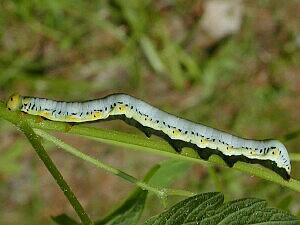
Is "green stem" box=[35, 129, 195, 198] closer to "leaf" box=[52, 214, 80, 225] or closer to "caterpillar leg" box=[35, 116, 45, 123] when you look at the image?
"caterpillar leg" box=[35, 116, 45, 123]

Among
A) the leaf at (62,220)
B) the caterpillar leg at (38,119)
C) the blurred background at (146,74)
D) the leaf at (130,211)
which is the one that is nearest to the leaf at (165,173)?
the leaf at (130,211)

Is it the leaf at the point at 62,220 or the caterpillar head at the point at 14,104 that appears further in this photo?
the leaf at the point at 62,220

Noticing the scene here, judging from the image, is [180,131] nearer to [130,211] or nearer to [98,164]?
[130,211]

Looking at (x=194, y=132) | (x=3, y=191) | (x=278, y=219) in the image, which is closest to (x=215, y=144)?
(x=194, y=132)

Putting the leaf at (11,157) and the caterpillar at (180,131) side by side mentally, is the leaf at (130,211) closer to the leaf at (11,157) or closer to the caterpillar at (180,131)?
the caterpillar at (180,131)

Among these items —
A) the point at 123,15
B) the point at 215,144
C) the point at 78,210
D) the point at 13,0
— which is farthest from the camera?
the point at 123,15

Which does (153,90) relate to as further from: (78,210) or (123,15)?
(78,210)
